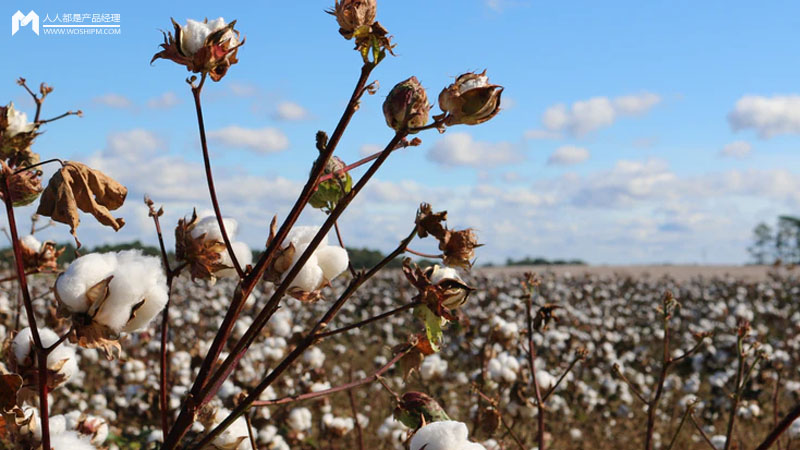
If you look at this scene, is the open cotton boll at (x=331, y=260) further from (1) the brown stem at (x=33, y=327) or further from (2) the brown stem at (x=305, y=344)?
(1) the brown stem at (x=33, y=327)

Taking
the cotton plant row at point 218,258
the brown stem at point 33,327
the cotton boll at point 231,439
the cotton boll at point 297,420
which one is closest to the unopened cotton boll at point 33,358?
the cotton plant row at point 218,258

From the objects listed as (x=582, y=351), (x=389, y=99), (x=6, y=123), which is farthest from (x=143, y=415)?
(x=389, y=99)

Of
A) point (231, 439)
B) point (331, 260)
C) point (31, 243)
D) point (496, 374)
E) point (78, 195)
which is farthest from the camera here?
point (496, 374)

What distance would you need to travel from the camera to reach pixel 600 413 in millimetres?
7980

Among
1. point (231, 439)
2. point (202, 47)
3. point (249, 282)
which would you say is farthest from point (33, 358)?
point (202, 47)

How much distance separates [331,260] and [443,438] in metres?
0.34

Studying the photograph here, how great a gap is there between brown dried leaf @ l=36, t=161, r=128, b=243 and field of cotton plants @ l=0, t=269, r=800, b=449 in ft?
1.37

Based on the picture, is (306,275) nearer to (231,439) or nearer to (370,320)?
(370,320)

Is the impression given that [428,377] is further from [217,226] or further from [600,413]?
[600,413]

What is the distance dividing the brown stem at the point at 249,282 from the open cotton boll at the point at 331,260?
156 mm

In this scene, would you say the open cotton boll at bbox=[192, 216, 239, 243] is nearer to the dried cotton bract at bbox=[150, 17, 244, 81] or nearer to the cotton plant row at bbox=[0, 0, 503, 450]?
the cotton plant row at bbox=[0, 0, 503, 450]

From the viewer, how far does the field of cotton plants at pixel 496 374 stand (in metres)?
2.72

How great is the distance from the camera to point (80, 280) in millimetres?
937

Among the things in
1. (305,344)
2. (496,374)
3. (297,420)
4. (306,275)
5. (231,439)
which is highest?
(306,275)
